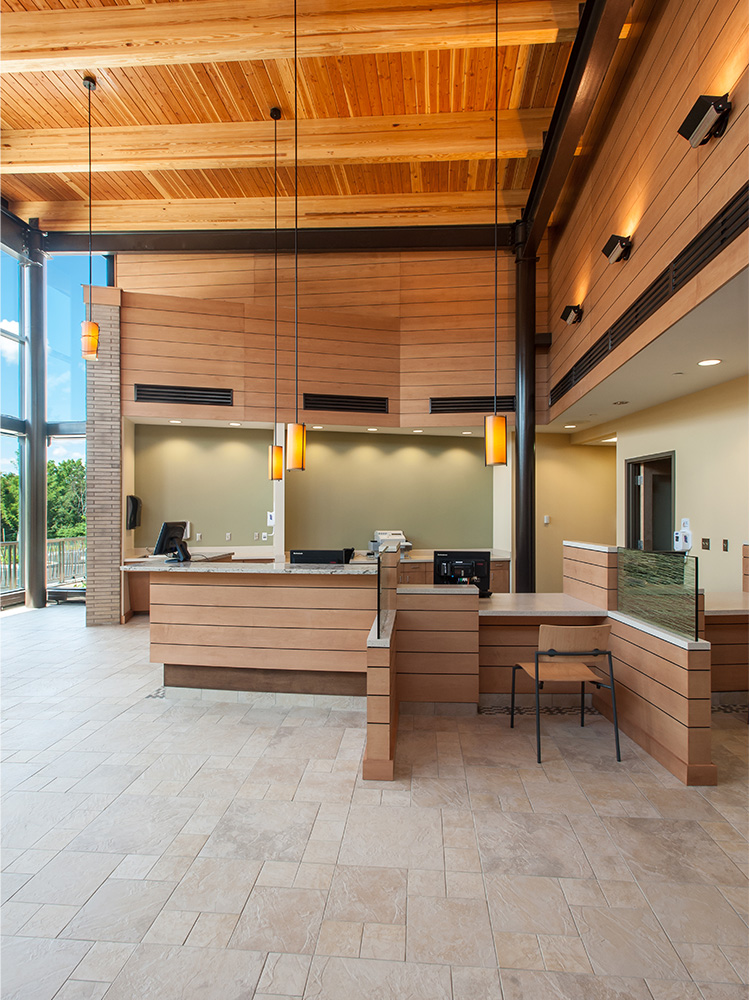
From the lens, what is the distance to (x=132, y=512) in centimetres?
760

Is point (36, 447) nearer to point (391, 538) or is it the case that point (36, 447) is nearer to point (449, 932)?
point (391, 538)

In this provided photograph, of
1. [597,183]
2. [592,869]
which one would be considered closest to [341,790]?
[592,869]

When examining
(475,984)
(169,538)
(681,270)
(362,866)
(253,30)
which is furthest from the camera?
(169,538)

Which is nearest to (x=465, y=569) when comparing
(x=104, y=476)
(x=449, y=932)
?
(x=449, y=932)

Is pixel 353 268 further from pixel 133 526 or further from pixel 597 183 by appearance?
pixel 133 526

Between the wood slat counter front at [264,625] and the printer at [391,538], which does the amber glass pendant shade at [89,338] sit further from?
the printer at [391,538]

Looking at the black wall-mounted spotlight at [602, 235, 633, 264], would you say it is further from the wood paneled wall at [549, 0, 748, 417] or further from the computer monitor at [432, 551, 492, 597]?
the computer monitor at [432, 551, 492, 597]

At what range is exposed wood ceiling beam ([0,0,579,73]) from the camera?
423 cm

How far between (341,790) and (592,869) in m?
1.33

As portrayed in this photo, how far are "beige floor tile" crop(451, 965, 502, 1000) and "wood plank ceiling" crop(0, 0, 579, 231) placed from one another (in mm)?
5819

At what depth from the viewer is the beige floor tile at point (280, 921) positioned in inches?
76.5

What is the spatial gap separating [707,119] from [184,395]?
631 centimetres

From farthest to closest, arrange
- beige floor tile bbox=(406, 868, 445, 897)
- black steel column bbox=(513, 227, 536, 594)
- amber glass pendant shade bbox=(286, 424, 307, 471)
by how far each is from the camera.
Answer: black steel column bbox=(513, 227, 536, 594)
amber glass pendant shade bbox=(286, 424, 307, 471)
beige floor tile bbox=(406, 868, 445, 897)

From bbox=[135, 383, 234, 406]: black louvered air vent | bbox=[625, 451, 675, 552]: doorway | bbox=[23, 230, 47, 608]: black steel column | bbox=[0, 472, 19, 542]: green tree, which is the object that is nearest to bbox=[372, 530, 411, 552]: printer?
bbox=[135, 383, 234, 406]: black louvered air vent
